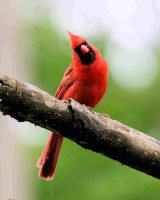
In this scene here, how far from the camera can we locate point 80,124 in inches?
148

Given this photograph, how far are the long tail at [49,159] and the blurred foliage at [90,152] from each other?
3.48m

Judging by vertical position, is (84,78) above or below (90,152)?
below

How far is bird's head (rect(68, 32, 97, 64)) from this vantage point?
4727mm

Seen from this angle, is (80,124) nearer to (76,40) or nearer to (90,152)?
(76,40)

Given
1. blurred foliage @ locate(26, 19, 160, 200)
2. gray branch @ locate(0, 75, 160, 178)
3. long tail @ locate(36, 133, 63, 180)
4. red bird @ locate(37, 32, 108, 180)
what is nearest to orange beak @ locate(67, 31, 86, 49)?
red bird @ locate(37, 32, 108, 180)

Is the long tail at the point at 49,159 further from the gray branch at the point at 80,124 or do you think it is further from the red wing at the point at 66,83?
the gray branch at the point at 80,124

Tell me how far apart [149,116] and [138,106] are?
0.68 ft

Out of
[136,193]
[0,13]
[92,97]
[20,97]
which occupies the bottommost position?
[20,97]

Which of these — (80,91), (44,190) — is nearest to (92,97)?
(80,91)

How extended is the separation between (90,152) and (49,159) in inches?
202

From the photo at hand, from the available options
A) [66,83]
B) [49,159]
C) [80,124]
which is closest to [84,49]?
[66,83]

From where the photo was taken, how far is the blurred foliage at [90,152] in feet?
30.0

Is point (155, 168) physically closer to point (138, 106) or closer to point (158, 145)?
point (158, 145)

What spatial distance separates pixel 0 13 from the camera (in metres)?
7.73
